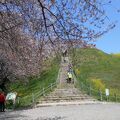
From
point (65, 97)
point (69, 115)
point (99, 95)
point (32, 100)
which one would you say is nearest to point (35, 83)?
point (99, 95)

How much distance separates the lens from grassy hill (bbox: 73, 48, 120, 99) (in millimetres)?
50534

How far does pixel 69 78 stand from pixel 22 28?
24.5 meters

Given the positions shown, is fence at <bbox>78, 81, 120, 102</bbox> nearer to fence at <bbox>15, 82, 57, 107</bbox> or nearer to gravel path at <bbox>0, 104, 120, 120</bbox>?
fence at <bbox>15, 82, 57, 107</bbox>

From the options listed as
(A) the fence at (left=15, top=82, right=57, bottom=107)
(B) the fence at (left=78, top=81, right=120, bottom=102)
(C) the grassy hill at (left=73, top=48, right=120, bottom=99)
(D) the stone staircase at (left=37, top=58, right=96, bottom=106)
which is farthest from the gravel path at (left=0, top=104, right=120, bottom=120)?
(C) the grassy hill at (left=73, top=48, right=120, bottom=99)

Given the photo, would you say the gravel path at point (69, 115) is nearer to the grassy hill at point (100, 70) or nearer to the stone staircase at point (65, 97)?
the stone staircase at point (65, 97)

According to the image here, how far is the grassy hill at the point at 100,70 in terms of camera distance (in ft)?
166

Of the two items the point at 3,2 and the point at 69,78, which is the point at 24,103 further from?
the point at 3,2

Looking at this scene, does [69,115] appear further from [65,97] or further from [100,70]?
[100,70]

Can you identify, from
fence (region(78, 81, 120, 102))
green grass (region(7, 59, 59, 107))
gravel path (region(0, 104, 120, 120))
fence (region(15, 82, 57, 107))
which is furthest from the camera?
green grass (region(7, 59, 59, 107))

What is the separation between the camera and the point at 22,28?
791 inches

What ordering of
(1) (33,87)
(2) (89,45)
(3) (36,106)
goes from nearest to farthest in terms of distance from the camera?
(2) (89,45) < (3) (36,106) < (1) (33,87)

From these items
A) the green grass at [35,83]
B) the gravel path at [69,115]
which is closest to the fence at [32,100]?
the green grass at [35,83]

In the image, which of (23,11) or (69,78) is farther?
(69,78)

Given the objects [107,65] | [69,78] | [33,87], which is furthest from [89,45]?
[107,65]
